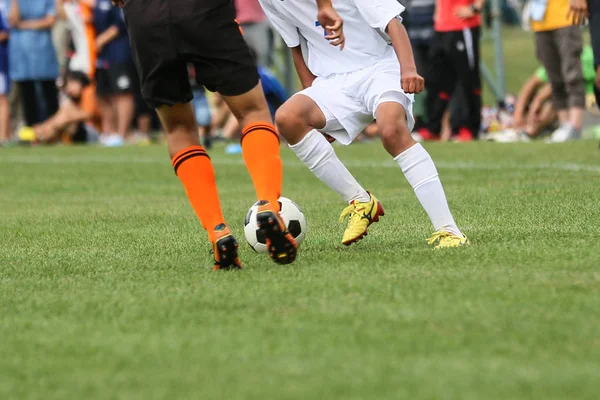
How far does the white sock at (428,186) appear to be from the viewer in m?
5.51

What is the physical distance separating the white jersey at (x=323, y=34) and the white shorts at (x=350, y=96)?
54mm

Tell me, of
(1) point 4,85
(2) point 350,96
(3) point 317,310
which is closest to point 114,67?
(1) point 4,85

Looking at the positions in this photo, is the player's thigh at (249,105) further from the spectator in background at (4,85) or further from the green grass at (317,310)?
the spectator in background at (4,85)

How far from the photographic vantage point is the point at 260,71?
14773 mm

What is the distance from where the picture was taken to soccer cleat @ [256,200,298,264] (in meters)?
4.78

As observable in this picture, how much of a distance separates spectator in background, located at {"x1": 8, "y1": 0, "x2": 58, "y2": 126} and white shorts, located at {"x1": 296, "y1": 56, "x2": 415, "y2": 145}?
39.1 ft

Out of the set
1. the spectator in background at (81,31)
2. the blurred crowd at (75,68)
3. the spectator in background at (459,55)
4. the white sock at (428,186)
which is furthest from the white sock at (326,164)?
the spectator in background at (81,31)

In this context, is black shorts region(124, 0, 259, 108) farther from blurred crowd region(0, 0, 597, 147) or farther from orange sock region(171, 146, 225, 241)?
blurred crowd region(0, 0, 597, 147)

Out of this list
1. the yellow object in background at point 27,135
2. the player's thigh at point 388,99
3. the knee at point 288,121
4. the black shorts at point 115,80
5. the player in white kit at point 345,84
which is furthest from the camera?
the yellow object in background at point 27,135

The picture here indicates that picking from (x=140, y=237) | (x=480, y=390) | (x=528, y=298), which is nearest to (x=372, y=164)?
(x=140, y=237)

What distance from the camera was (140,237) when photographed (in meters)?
6.62

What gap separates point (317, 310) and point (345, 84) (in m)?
2.15

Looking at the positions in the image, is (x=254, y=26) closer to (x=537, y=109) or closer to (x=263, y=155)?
(x=537, y=109)

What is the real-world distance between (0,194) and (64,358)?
6.92 metres
